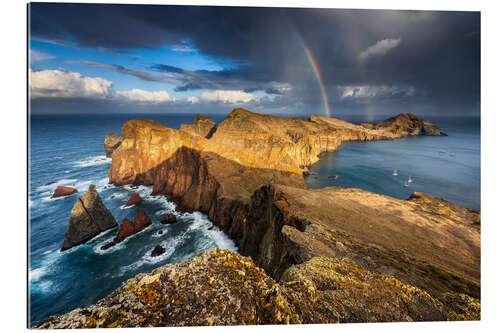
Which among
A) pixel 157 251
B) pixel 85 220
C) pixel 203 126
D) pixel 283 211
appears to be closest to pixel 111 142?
pixel 203 126

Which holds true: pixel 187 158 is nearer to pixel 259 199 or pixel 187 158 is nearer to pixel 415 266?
pixel 259 199

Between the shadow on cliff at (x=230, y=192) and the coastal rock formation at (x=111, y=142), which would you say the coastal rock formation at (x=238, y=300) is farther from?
the coastal rock formation at (x=111, y=142)

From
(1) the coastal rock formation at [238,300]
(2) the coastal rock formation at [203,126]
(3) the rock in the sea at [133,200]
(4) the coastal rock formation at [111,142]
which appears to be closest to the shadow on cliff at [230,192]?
(3) the rock in the sea at [133,200]

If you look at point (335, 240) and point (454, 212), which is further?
point (454, 212)

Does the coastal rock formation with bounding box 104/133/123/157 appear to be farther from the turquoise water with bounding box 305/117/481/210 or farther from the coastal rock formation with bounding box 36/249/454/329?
the coastal rock formation with bounding box 36/249/454/329

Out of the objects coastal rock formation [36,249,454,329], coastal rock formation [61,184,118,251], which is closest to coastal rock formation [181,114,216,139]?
coastal rock formation [61,184,118,251]

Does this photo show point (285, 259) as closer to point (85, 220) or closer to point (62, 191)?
point (85, 220)
